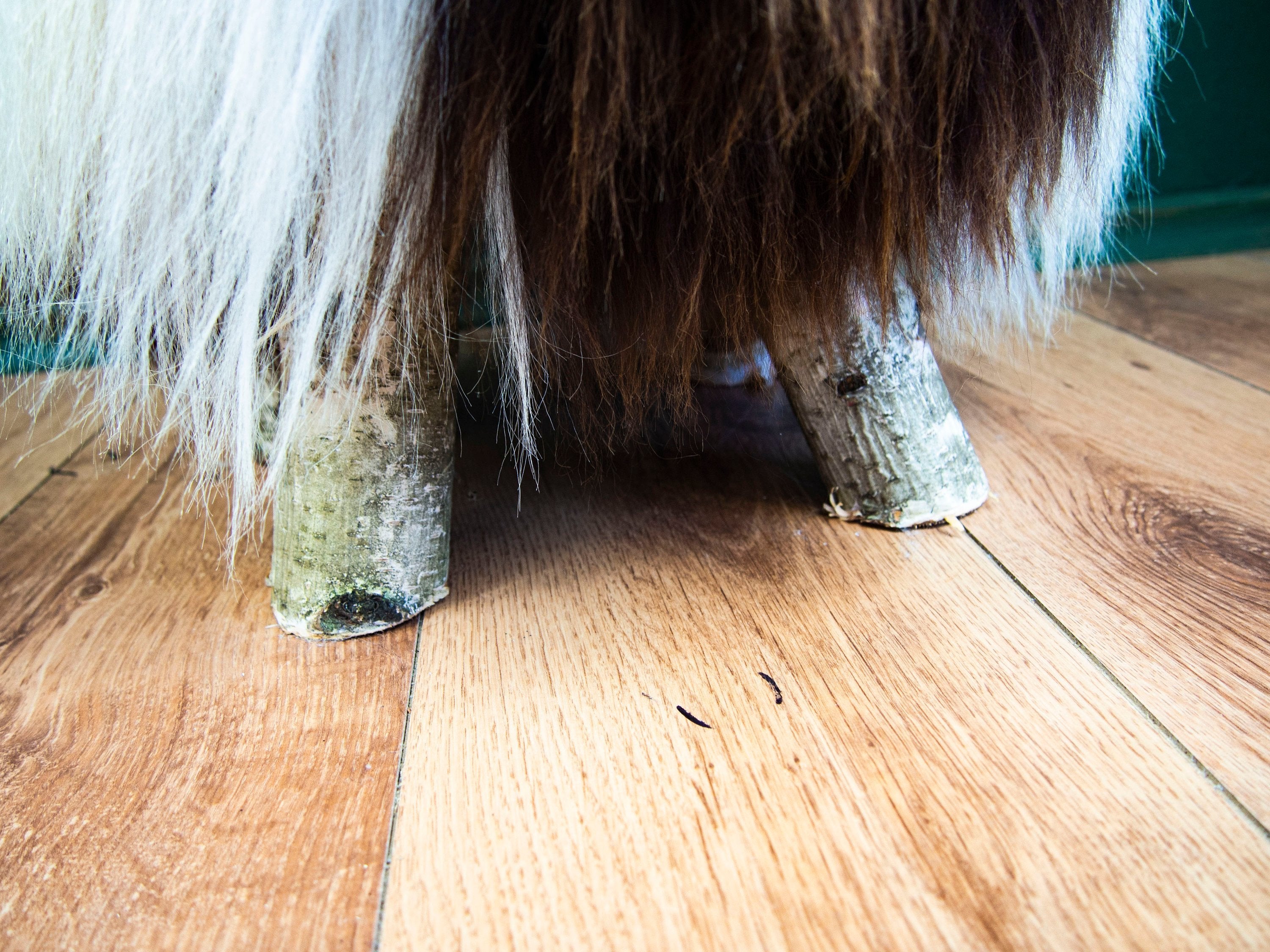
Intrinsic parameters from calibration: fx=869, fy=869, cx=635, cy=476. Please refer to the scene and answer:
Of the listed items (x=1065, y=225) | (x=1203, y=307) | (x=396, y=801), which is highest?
(x=1065, y=225)

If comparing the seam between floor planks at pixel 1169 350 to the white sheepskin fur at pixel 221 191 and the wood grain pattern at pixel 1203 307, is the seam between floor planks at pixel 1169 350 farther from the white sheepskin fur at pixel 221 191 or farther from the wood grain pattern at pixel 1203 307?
the white sheepskin fur at pixel 221 191

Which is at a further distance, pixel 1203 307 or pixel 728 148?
pixel 1203 307

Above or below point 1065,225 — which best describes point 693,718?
below

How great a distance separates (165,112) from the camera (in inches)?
13.7

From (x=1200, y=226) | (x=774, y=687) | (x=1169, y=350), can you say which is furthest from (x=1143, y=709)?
(x=1200, y=226)

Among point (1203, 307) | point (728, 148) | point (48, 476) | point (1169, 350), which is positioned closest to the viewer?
point (728, 148)

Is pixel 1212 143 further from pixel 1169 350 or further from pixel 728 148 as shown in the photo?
pixel 728 148

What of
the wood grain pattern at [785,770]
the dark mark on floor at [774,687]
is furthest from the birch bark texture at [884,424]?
the dark mark on floor at [774,687]

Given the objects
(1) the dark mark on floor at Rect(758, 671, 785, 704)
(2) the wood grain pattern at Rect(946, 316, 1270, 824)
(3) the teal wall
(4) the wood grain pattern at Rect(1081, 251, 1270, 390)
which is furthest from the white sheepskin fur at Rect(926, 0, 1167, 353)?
(3) the teal wall

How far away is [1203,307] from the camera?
0.94m

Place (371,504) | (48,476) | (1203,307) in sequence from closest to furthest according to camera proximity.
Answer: (371,504)
(48,476)
(1203,307)

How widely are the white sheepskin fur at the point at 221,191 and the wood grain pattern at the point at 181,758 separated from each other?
0.33 ft

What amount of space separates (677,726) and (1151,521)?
0.35 meters

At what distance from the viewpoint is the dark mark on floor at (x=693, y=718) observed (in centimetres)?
41
